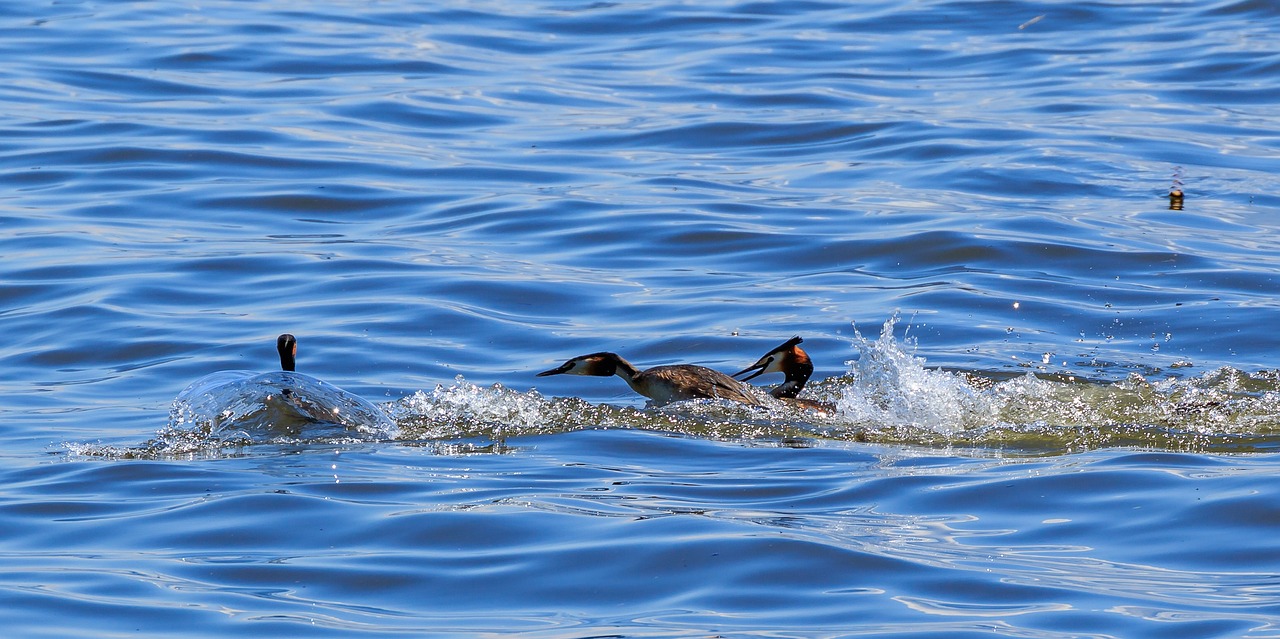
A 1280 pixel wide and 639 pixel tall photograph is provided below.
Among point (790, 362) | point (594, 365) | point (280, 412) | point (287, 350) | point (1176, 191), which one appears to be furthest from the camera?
point (1176, 191)

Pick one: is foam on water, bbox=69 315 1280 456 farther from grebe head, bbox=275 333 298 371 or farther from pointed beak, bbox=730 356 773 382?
pointed beak, bbox=730 356 773 382

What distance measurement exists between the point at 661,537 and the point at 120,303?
20.5ft

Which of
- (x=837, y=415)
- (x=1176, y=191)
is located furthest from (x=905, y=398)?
(x=1176, y=191)

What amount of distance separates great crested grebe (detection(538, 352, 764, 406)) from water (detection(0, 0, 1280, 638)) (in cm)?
17

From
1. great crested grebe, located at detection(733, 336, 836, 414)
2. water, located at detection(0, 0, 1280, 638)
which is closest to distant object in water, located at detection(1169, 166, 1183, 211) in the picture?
water, located at detection(0, 0, 1280, 638)

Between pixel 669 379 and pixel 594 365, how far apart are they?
54 centimetres

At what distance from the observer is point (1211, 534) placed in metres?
6.39

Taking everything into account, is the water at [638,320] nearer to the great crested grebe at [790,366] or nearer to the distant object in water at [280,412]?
the distant object in water at [280,412]

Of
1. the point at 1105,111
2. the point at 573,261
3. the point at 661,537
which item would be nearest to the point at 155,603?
the point at 661,537

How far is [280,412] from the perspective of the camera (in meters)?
8.45

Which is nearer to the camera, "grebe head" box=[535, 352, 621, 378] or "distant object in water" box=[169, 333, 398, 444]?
"distant object in water" box=[169, 333, 398, 444]

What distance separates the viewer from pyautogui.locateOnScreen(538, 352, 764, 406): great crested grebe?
29.4 feet

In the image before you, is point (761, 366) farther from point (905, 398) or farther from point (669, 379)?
point (905, 398)

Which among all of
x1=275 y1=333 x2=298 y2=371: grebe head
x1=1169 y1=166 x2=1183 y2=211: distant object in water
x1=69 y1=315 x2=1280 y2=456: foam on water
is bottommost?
x1=69 y1=315 x2=1280 y2=456: foam on water
